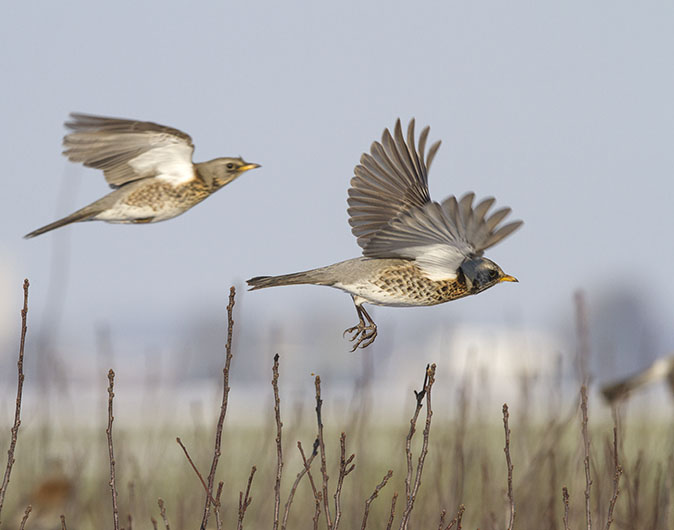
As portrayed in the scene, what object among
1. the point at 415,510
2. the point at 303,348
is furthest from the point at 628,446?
the point at 303,348

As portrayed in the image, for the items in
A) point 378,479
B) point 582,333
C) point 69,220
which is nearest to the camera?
point 582,333

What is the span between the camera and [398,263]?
3.29 meters

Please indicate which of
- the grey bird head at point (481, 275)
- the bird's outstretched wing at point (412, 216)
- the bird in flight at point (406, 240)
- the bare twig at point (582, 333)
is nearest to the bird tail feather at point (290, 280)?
the bird in flight at point (406, 240)

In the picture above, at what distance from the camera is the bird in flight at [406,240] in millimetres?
2941

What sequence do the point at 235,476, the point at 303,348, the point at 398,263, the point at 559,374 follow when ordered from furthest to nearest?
the point at 303,348, the point at 235,476, the point at 559,374, the point at 398,263

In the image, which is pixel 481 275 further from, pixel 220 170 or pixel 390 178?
pixel 220 170

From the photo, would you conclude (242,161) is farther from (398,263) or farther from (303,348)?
(303,348)

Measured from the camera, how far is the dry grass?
8.41 ft

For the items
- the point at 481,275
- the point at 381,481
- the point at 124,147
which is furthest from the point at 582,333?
the point at 124,147

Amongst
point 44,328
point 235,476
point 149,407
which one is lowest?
point 235,476

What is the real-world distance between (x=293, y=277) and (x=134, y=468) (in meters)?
1.45

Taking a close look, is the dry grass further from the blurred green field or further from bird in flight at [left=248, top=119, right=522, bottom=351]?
bird in flight at [left=248, top=119, right=522, bottom=351]

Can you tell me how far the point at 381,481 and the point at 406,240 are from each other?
2.37 m

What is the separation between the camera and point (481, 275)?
3.10 meters
